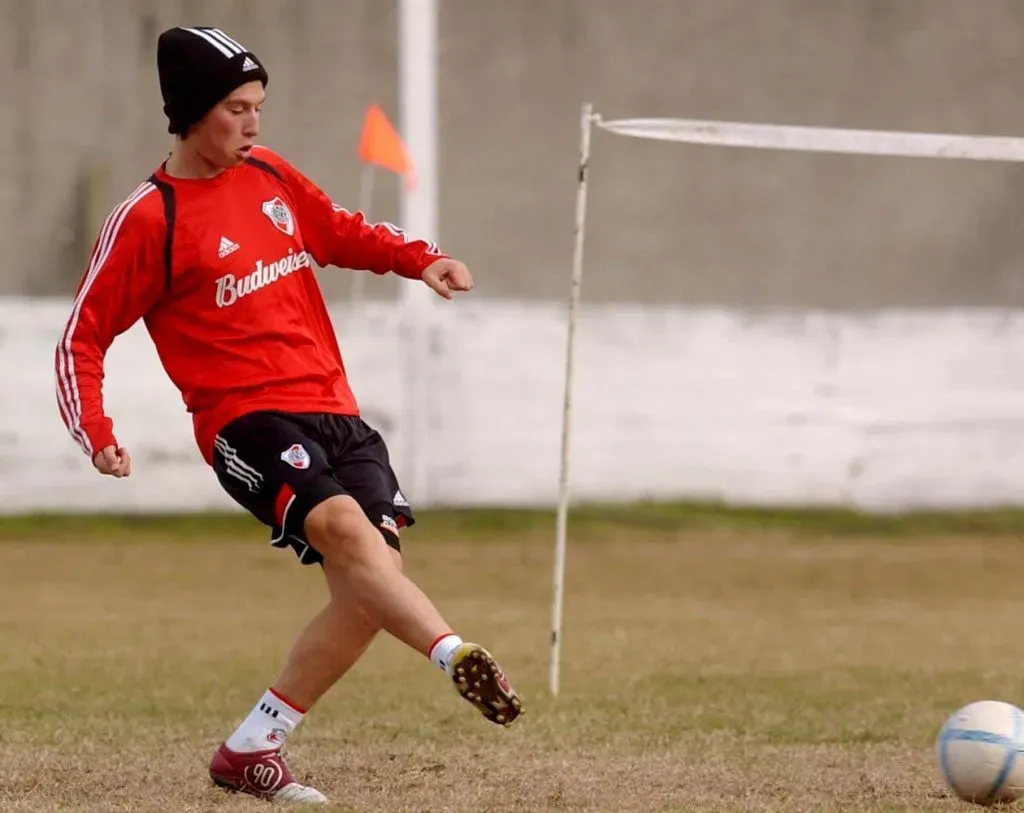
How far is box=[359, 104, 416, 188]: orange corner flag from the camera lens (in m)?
15.3

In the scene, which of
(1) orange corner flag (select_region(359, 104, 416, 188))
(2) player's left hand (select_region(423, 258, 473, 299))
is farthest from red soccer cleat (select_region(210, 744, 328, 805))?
(1) orange corner flag (select_region(359, 104, 416, 188))

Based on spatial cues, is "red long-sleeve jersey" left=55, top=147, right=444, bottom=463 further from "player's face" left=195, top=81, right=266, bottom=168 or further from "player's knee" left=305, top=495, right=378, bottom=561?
"player's knee" left=305, top=495, right=378, bottom=561

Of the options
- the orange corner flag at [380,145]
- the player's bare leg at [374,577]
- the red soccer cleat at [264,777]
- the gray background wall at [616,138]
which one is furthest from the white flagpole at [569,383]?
the gray background wall at [616,138]

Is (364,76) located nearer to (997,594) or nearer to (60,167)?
(60,167)

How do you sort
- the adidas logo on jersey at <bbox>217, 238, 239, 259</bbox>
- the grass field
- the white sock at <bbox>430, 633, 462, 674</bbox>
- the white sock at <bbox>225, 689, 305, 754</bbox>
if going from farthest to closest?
the grass field < the white sock at <bbox>225, 689, 305, 754</bbox> < the adidas logo on jersey at <bbox>217, 238, 239, 259</bbox> < the white sock at <bbox>430, 633, 462, 674</bbox>

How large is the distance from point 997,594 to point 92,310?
842 cm

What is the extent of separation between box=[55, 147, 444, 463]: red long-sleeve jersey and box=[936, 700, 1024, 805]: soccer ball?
6.66 ft

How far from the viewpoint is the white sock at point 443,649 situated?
493 cm

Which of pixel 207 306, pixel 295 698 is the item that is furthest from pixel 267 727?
pixel 207 306

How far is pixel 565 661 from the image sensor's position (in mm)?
9055

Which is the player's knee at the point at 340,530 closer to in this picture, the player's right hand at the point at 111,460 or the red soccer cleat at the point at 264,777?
the player's right hand at the point at 111,460

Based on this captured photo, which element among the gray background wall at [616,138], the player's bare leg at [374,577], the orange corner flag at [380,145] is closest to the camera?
the player's bare leg at [374,577]

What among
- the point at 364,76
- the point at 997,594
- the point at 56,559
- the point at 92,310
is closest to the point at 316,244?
the point at 92,310

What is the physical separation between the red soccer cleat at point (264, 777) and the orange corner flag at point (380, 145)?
10109mm
